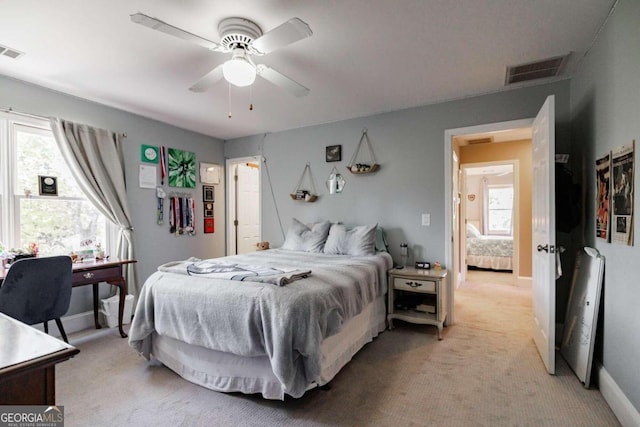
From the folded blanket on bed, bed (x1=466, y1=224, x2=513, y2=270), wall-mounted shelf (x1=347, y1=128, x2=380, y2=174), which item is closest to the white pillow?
wall-mounted shelf (x1=347, y1=128, x2=380, y2=174)

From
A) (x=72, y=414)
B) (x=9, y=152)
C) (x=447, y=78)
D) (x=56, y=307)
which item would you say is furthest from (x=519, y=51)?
(x=9, y=152)

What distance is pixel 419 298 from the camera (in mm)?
3416

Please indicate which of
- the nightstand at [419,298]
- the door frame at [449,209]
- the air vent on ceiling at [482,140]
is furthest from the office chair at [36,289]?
the air vent on ceiling at [482,140]

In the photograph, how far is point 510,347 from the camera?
2.81 metres

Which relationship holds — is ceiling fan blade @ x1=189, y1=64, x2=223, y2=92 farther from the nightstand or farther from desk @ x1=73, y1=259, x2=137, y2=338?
the nightstand

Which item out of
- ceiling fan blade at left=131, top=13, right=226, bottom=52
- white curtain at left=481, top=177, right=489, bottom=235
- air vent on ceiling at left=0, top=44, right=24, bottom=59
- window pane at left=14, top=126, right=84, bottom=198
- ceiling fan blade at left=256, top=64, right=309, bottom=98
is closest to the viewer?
ceiling fan blade at left=131, top=13, right=226, bottom=52

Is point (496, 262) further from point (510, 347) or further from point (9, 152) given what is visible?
point (9, 152)

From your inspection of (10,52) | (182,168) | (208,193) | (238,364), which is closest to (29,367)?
(238,364)

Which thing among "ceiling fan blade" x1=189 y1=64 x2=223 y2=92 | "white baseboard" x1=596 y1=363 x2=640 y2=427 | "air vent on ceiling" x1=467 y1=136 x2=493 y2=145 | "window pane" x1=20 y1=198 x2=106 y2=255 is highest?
"air vent on ceiling" x1=467 y1=136 x2=493 y2=145

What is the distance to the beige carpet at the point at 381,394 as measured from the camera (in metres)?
1.84

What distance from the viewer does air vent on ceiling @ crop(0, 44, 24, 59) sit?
2328mm

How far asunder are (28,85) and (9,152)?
676 mm

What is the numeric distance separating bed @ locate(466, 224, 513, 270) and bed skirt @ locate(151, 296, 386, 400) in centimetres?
480

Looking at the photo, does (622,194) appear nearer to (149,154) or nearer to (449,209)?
(449,209)
